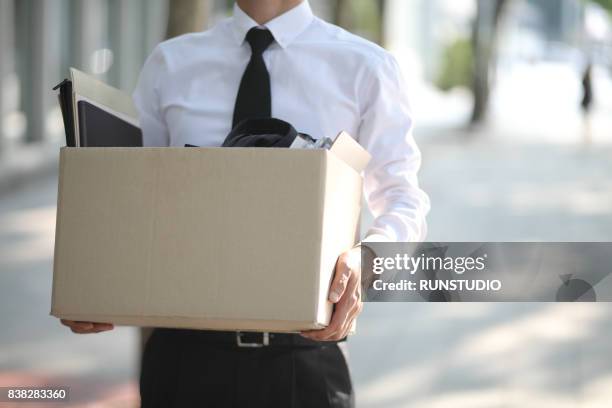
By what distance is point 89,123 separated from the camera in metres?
1.85

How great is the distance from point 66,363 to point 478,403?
6.56ft

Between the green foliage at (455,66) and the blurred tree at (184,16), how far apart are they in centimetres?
2316

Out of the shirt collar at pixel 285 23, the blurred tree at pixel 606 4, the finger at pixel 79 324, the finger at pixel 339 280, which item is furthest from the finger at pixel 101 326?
the blurred tree at pixel 606 4

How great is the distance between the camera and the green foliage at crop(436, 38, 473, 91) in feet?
89.2

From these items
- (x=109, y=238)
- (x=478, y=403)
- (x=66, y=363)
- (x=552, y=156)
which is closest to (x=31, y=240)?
(x=66, y=363)

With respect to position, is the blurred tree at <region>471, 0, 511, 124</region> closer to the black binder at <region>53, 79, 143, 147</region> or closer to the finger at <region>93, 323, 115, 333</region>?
the black binder at <region>53, 79, 143, 147</region>

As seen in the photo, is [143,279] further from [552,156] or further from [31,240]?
[552,156]

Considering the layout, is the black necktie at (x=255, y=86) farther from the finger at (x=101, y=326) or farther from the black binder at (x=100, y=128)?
the finger at (x=101, y=326)

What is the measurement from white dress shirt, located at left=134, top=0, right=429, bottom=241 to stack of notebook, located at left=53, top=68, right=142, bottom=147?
14 centimetres

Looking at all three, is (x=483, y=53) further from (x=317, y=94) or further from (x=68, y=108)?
(x=68, y=108)

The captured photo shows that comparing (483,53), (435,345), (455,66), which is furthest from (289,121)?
(455,66)

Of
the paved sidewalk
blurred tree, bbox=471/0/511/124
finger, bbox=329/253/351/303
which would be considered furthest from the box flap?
blurred tree, bbox=471/0/511/124

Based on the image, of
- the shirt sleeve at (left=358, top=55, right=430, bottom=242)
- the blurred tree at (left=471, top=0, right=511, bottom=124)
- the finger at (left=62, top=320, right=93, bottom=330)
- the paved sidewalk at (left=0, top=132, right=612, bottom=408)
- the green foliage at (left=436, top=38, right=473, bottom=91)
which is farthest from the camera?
the green foliage at (left=436, top=38, right=473, bottom=91)

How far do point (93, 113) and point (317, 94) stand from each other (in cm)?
43
